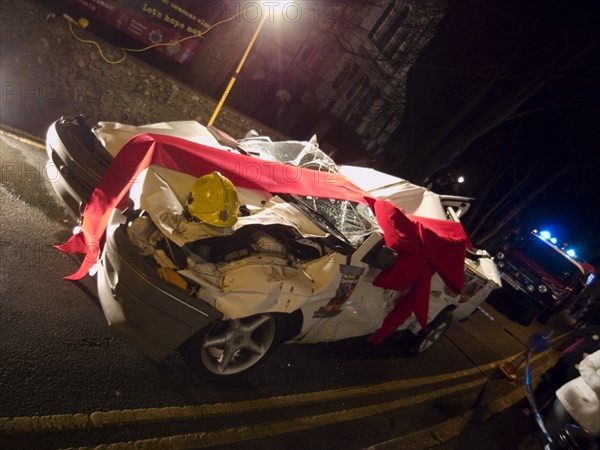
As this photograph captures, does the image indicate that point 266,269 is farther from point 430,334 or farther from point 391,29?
point 391,29

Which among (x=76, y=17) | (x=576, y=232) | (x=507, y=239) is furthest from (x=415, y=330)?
(x=576, y=232)

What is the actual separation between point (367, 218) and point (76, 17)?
23.8 feet

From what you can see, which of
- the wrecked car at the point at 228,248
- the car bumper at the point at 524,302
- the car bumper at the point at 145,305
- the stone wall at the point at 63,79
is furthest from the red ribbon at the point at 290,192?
the car bumper at the point at 524,302

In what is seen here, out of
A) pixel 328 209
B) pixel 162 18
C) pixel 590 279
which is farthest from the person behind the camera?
pixel 590 279

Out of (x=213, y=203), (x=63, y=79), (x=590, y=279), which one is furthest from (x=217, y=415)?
(x=590, y=279)

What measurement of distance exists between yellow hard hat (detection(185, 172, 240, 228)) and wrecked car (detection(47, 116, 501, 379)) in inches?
0.4

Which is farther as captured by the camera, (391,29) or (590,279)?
(391,29)

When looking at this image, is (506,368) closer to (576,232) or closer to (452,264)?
(452,264)

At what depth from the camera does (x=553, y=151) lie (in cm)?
1582

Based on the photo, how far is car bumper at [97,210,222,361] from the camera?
2381mm

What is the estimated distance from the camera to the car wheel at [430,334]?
16.0 ft

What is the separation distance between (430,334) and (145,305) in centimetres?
398

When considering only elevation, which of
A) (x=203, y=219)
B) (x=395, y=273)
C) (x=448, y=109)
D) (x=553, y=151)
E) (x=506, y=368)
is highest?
(x=553, y=151)

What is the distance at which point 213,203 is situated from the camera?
2471mm
